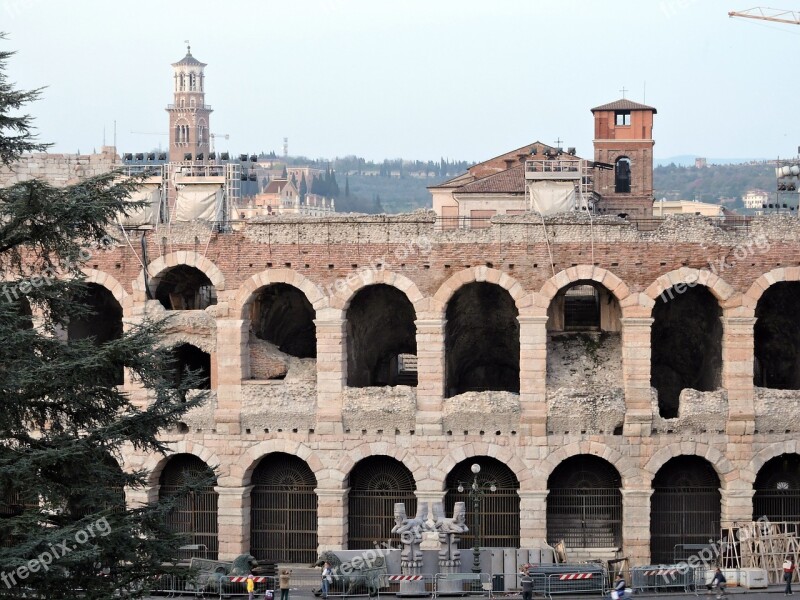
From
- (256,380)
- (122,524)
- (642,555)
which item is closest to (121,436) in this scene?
(122,524)

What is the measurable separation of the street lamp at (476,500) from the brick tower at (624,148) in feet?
125

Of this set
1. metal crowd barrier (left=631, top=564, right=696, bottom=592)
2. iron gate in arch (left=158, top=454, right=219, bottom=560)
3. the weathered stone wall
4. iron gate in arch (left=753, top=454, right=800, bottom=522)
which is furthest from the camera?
the weathered stone wall

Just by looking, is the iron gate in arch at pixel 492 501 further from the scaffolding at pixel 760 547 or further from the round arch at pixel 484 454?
the scaffolding at pixel 760 547

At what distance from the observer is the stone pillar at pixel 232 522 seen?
52.1m

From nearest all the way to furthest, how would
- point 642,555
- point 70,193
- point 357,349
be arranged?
point 70,193, point 642,555, point 357,349

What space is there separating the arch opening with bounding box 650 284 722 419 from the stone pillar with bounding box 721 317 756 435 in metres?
1.06

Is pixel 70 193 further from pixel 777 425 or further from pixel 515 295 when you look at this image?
pixel 777 425

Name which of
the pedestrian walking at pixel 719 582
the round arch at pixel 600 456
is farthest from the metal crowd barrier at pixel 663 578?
the round arch at pixel 600 456

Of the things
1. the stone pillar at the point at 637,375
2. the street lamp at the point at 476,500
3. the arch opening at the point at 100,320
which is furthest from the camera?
the arch opening at the point at 100,320

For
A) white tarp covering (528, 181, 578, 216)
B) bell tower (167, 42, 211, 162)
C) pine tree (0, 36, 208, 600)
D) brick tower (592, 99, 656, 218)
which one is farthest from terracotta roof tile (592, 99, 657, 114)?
bell tower (167, 42, 211, 162)

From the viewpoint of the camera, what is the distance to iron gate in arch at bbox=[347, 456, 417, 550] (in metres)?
52.5

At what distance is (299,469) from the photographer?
52.8 m

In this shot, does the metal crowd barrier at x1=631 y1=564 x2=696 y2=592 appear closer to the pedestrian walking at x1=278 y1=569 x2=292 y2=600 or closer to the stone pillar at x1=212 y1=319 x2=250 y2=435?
the pedestrian walking at x1=278 y1=569 x2=292 y2=600

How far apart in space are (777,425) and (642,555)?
19.0 feet
